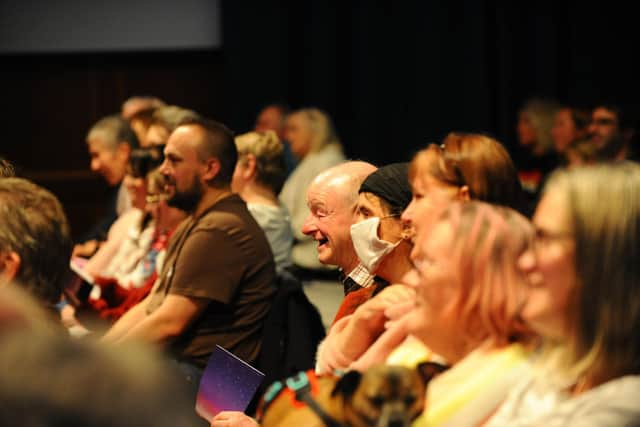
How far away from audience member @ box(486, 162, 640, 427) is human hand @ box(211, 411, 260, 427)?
954 mm

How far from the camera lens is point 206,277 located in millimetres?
3906

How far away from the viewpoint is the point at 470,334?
6.69 ft

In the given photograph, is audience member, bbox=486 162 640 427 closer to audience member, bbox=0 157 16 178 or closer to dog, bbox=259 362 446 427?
dog, bbox=259 362 446 427

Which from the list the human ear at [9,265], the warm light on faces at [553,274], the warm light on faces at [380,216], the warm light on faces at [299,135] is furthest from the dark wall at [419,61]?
the warm light on faces at [553,274]

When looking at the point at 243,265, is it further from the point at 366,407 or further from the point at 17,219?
the point at 366,407

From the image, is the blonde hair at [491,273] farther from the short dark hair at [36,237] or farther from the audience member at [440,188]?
the short dark hair at [36,237]

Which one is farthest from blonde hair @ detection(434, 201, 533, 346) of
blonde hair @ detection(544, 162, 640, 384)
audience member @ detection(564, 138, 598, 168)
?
audience member @ detection(564, 138, 598, 168)

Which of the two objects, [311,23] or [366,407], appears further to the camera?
[311,23]

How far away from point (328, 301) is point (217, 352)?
12.1ft

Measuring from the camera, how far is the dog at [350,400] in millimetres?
1798

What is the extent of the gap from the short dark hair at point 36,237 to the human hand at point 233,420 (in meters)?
0.54

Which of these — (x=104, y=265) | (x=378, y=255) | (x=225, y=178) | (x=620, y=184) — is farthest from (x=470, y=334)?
(x=104, y=265)

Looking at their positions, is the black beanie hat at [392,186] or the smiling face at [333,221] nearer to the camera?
the black beanie hat at [392,186]

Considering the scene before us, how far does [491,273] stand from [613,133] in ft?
17.4
